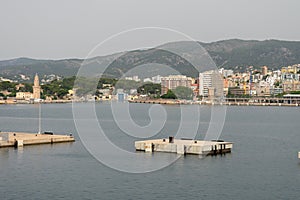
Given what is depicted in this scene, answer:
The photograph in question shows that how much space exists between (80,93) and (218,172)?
79401mm

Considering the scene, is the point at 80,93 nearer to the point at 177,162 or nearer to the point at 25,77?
the point at 177,162

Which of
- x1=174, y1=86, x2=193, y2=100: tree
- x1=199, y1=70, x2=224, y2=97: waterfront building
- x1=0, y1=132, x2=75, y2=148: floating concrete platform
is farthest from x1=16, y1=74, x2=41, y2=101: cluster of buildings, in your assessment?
x1=0, y1=132, x2=75, y2=148: floating concrete platform

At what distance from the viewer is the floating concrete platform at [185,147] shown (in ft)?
86.6

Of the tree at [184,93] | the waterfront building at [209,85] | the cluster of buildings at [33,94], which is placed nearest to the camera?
the tree at [184,93]

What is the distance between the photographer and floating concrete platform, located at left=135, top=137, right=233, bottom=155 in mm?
26406

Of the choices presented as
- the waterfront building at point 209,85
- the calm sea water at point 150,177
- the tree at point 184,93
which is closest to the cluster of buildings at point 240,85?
the waterfront building at point 209,85

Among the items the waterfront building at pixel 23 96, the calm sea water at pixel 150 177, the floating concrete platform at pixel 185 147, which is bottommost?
the calm sea water at pixel 150 177

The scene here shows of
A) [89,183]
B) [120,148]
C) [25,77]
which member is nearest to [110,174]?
[89,183]

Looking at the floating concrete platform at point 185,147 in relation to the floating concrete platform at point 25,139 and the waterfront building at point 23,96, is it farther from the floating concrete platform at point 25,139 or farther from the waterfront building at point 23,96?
the waterfront building at point 23,96

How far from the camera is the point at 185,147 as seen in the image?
26.5 meters

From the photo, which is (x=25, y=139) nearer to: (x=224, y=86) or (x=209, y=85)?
(x=209, y=85)

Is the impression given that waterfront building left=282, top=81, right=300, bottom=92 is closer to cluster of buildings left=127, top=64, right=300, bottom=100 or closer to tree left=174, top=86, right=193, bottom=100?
cluster of buildings left=127, top=64, right=300, bottom=100

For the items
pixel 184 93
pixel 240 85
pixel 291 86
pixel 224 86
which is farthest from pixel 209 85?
pixel 240 85

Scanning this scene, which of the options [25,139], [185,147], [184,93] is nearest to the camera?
[185,147]
